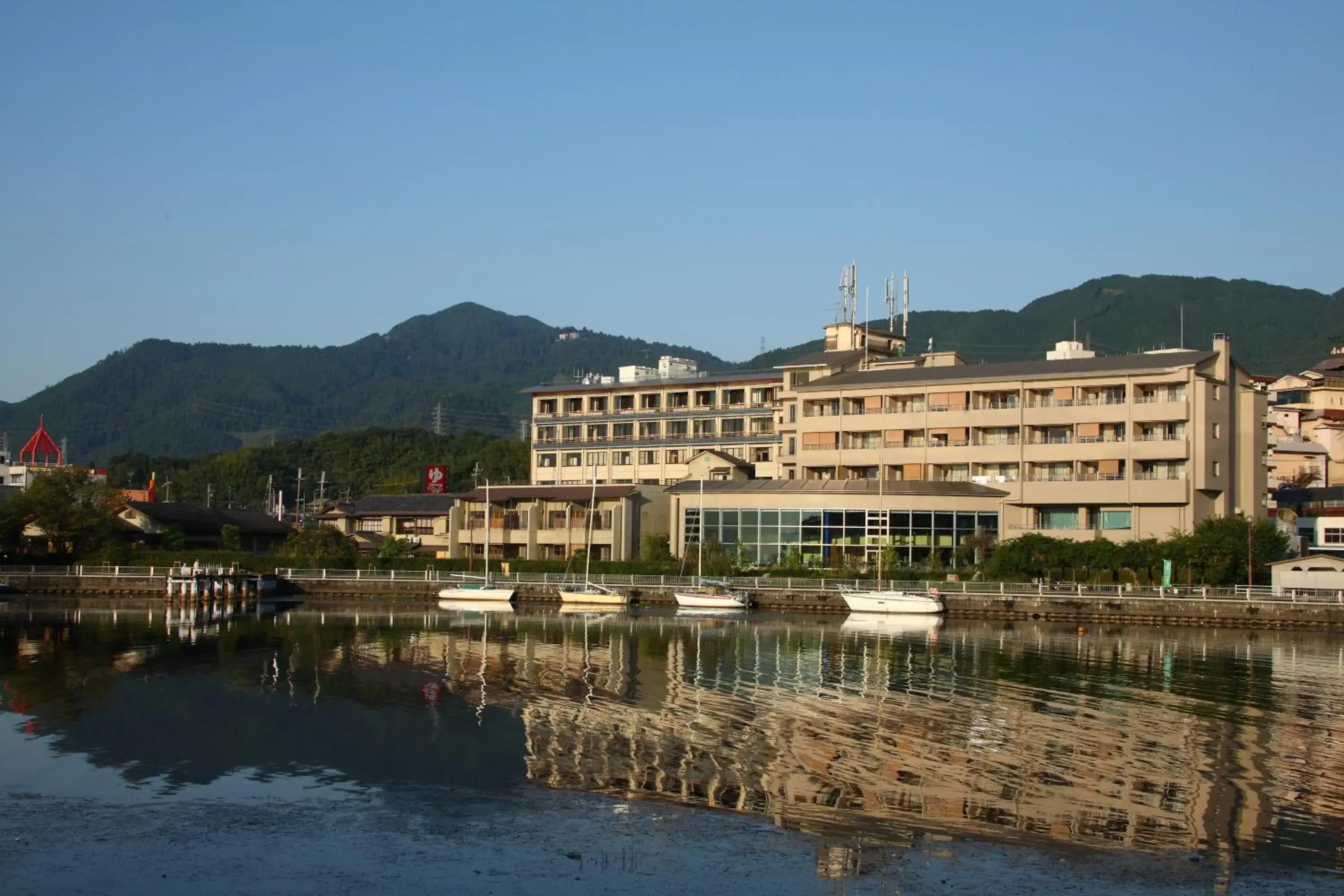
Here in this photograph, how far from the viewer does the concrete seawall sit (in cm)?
6888

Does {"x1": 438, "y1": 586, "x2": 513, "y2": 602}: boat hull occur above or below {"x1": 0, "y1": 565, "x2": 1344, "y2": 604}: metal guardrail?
below

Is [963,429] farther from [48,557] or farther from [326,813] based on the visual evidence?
[326,813]

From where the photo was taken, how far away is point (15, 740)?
107ft

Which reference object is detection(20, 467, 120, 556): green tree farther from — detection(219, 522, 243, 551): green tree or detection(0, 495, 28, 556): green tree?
detection(219, 522, 243, 551): green tree

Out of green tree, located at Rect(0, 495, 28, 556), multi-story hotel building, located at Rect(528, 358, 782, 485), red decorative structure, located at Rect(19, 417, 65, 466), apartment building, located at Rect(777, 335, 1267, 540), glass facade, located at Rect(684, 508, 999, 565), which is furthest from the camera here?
red decorative structure, located at Rect(19, 417, 65, 466)

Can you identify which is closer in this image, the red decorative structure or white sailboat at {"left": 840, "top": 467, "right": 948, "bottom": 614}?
white sailboat at {"left": 840, "top": 467, "right": 948, "bottom": 614}

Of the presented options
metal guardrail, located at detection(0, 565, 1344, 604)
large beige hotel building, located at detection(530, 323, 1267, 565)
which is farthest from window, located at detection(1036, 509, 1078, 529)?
metal guardrail, located at detection(0, 565, 1344, 604)

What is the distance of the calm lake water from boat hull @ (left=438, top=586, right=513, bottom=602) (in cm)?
2648

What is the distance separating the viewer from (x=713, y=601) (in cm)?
7731

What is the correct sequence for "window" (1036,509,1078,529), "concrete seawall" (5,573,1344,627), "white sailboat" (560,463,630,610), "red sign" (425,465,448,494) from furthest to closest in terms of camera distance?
"red sign" (425,465,448,494) < "window" (1036,509,1078,529) < "white sailboat" (560,463,630,610) < "concrete seawall" (5,573,1344,627)

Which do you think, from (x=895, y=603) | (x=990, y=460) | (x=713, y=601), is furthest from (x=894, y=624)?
(x=990, y=460)

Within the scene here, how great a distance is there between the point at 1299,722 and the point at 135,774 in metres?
29.4

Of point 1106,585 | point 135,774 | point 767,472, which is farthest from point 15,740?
point 767,472

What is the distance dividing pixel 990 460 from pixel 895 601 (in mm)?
17682
